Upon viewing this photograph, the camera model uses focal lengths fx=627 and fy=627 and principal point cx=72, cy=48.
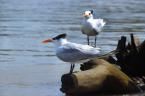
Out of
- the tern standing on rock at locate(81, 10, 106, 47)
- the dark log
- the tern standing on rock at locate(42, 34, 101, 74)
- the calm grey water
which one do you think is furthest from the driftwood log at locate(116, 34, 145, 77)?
the tern standing on rock at locate(81, 10, 106, 47)

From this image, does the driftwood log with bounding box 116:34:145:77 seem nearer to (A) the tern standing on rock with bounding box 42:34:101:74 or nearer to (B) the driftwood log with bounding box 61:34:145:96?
(B) the driftwood log with bounding box 61:34:145:96

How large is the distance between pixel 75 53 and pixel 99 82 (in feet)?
2.27

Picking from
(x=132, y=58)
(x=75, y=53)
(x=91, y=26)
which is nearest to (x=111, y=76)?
(x=75, y=53)

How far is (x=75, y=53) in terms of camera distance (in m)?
11.4

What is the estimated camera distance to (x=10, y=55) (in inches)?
654

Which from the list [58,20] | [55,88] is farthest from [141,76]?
[58,20]

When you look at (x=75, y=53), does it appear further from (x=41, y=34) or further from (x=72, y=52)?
(x=41, y=34)

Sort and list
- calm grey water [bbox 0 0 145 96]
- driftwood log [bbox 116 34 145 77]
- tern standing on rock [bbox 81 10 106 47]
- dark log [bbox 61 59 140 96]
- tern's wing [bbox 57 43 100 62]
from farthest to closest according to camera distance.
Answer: tern standing on rock [bbox 81 10 106 47]
calm grey water [bbox 0 0 145 96]
driftwood log [bbox 116 34 145 77]
tern's wing [bbox 57 43 100 62]
dark log [bbox 61 59 140 96]

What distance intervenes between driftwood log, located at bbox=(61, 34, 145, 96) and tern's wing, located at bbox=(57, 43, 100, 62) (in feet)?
0.80

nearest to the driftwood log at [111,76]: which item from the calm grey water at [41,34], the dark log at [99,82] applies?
the dark log at [99,82]

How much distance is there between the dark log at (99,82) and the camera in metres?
11.0

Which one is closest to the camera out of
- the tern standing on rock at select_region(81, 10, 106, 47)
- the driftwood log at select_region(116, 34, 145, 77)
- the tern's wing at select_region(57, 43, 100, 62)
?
the tern's wing at select_region(57, 43, 100, 62)

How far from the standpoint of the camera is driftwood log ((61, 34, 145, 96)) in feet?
36.3

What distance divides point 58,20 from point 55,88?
14.6 meters
